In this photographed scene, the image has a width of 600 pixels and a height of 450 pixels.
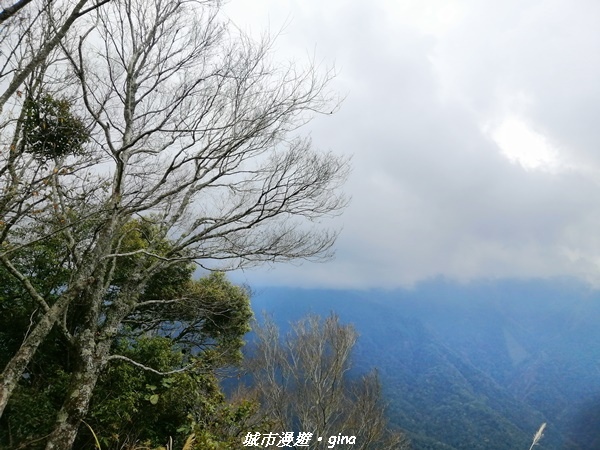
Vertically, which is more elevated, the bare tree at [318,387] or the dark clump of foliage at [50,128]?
the dark clump of foliage at [50,128]

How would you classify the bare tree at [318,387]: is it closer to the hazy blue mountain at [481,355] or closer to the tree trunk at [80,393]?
the hazy blue mountain at [481,355]

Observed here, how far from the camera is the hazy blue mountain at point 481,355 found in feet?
118

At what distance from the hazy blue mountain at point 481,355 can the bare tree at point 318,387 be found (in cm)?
214

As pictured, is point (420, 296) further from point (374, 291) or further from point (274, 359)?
point (274, 359)

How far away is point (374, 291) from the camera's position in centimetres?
13712

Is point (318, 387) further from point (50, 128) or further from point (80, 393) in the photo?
point (50, 128)

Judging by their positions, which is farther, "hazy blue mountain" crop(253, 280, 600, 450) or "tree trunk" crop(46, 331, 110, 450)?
"hazy blue mountain" crop(253, 280, 600, 450)

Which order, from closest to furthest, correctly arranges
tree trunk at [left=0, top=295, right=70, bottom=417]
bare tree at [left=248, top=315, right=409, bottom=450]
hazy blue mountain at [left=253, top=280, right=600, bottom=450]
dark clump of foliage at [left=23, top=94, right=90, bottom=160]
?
tree trunk at [left=0, top=295, right=70, bottom=417] → dark clump of foliage at [left=23, top=94, right=90, bottom=160] → bare tree at [left=248, top=315, right=409, bottom=450] → hazy blue mountain at [left=253, top=280, right=600, bottom=450]

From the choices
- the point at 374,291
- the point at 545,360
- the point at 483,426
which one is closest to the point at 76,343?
the point at 483,426

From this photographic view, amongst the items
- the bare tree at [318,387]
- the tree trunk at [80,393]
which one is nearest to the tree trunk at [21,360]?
the tree trunk at [80,393]

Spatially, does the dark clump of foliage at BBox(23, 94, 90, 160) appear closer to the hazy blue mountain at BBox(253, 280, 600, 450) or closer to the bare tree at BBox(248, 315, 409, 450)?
the hazy blue mountain at BBox(253, 280, 600, 450)

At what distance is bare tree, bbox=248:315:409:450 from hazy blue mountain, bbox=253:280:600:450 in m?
2.14

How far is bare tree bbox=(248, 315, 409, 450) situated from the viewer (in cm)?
Result: 1157

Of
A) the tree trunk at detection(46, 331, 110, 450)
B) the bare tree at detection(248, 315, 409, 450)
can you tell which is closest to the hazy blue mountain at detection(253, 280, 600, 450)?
the bare tree at detection(248, 315, 409, 450)
